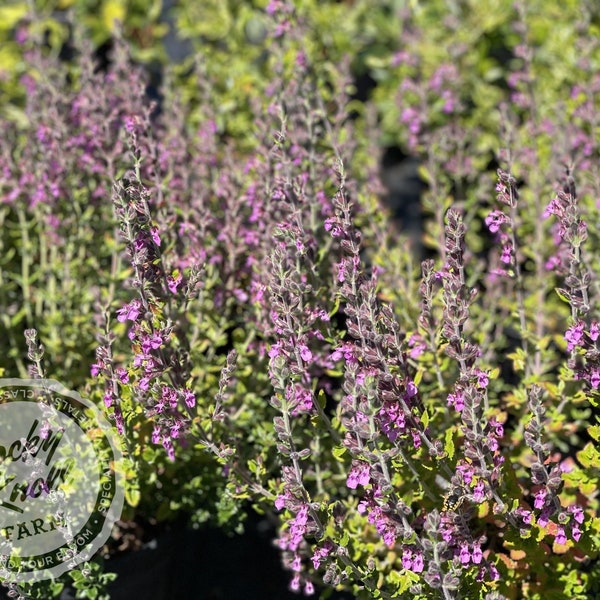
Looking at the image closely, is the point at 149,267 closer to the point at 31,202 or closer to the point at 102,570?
the point at 102,570

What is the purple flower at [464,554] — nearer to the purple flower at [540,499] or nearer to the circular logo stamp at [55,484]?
the purple flower at [540,499]

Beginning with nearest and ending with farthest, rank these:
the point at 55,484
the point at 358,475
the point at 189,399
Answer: the point at 358,475, the point at 189,399, the point at 55,484

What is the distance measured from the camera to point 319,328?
205 centimetres

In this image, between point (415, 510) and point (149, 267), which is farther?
point (415, 510)

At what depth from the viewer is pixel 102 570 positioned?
2.00m

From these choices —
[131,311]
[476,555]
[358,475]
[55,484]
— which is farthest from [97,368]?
[476,555]

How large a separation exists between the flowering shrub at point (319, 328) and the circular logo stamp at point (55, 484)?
7 cm

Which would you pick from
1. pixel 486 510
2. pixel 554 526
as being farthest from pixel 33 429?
pixel 554 526

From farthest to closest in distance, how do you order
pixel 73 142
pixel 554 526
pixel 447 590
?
pixel 73 142, pixel 554 526, pixel 447 590

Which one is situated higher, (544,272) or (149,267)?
(544,272)

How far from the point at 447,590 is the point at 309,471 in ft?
1.92

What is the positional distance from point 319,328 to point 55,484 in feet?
2.42

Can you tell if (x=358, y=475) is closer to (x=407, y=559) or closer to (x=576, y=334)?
(x=407, y=559)

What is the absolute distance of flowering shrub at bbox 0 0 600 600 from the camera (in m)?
1.68
